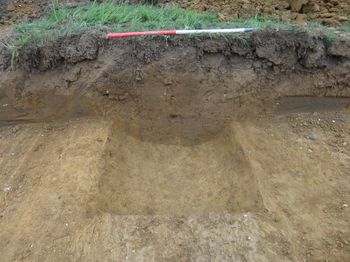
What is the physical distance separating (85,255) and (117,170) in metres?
1.10

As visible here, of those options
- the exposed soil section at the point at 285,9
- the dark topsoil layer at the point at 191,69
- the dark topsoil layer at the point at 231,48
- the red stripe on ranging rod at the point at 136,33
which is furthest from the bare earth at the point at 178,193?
the exposed soil section at the point at 285,9

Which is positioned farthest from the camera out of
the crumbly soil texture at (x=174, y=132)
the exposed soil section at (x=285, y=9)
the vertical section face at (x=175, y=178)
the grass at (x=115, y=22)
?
the exposed soil section at (x=285, y=9)

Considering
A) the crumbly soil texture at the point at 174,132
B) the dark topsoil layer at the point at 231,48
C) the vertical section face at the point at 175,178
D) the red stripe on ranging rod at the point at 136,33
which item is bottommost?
the vertical section face at the point at 175,178

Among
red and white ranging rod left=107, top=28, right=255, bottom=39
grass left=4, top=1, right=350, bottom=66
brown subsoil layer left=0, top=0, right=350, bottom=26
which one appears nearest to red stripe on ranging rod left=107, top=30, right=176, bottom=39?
red and white ranging rod left=107, top=28, right=255, bottom=39

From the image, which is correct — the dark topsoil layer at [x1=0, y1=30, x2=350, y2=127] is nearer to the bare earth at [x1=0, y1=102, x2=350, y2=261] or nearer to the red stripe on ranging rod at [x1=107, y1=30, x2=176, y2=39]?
the red stripe on ranging rod at [x1=107, y1=30, x2=176, y2=39]

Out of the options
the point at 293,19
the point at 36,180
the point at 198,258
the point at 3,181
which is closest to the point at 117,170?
the point at 36,180

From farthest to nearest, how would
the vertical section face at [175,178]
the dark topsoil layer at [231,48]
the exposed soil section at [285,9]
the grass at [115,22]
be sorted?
the exposed soil section at [285,9], the grass at [115,22], the dark topsoil layer at [231,48], the vertical section face at [175,178]

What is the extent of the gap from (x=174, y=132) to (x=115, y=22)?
1.45 m

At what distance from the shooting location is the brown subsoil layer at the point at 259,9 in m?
4.97

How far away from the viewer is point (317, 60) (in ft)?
13.9

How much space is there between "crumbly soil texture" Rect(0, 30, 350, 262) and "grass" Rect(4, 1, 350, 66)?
0.55 feet

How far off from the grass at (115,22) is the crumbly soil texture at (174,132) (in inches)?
6.6

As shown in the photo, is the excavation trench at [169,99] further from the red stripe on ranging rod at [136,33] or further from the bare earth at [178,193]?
the red stripe on ranging rod at [136,33]

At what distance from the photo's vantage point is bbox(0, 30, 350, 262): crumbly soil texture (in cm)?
346
